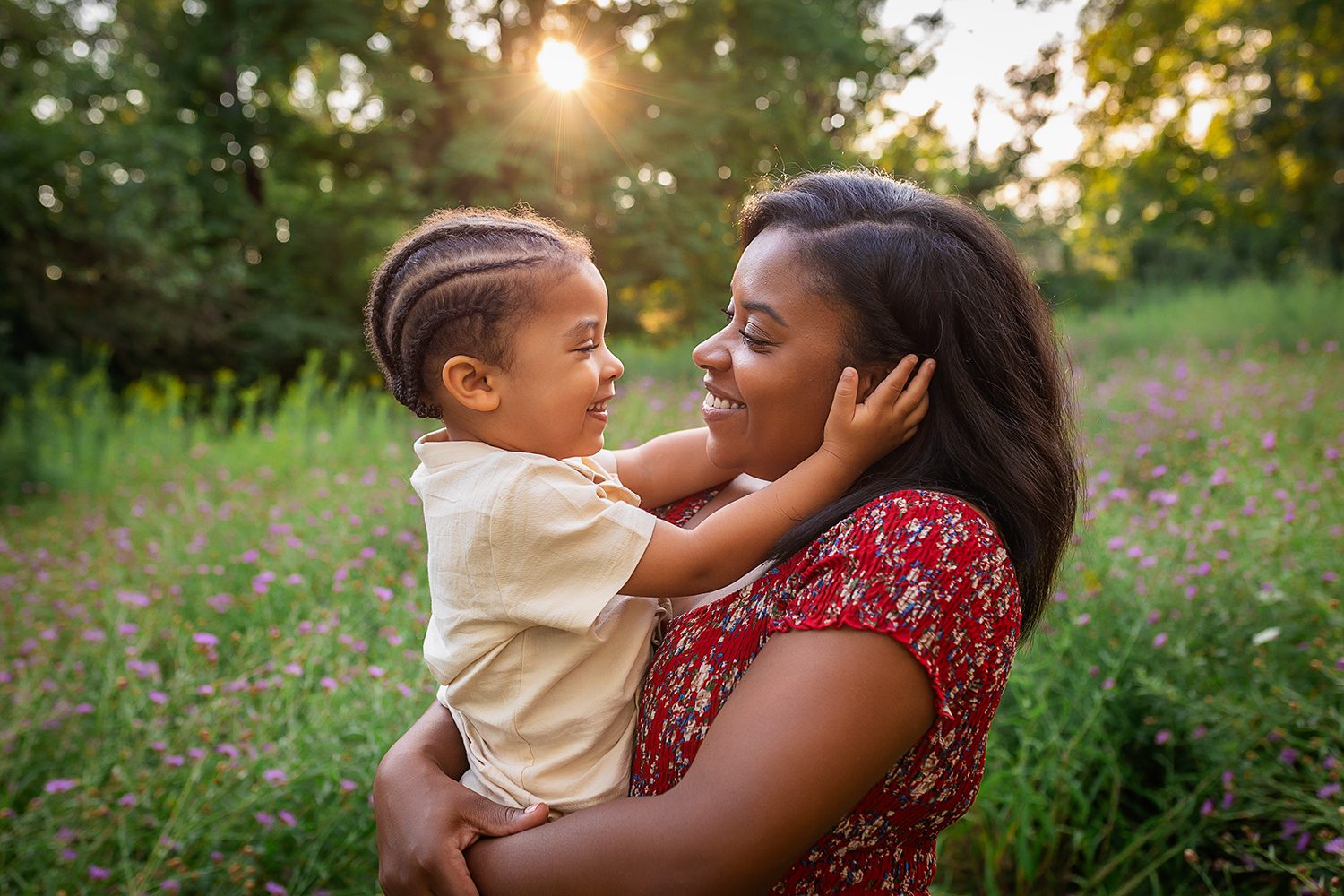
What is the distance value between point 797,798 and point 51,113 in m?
11.9

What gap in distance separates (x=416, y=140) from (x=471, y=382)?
12.4m

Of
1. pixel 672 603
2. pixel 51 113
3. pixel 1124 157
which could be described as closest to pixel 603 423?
pixel 672 603

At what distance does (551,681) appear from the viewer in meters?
1.44

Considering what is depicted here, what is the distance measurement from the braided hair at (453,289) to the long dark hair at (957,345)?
43 cm

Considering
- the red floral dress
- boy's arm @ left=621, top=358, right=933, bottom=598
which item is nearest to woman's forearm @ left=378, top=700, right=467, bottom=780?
the red floral dress

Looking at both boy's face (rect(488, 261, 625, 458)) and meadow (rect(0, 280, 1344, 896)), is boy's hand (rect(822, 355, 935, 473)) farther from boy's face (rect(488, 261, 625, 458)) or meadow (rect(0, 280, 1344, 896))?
meadow (rect(0, 280, 1344, 896))

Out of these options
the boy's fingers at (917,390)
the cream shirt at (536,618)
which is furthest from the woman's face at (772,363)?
the cream shirt at (536,618)

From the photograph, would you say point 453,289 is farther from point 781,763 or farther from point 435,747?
point 781,763

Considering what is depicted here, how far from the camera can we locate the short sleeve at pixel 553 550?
1.39 meters

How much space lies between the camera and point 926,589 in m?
1.20

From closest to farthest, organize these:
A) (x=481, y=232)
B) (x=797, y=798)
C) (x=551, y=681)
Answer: (x=797, y=798)
(x=551, y=681)
(x=481, y=232)

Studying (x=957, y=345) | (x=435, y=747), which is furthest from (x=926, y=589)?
(x=435, y=747)

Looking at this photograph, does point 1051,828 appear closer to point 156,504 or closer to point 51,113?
point 156,504

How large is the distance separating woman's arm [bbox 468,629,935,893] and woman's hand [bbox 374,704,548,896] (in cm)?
26
